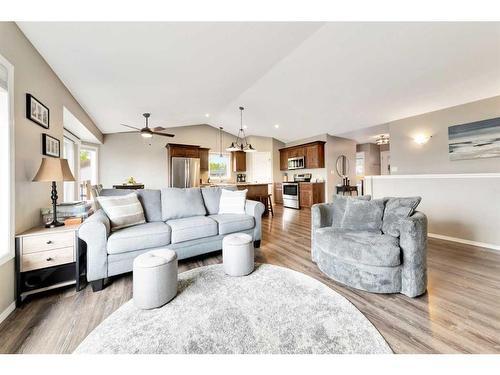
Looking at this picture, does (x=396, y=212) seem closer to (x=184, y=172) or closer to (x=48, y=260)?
(x=48, y=260)

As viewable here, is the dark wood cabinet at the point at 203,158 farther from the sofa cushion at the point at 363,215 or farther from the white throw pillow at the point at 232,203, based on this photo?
the sofa cushion at the point at 363,215

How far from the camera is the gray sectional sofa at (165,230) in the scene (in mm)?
1906

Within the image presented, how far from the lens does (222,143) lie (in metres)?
7.53

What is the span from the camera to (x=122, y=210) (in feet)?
7.72

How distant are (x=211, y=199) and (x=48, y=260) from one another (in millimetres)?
1922

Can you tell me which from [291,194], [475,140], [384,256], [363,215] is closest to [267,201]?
[291,194]

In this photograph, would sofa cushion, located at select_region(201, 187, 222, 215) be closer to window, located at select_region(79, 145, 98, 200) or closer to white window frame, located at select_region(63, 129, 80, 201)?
white window frame, located at select_region(63, 129, 80, 201)

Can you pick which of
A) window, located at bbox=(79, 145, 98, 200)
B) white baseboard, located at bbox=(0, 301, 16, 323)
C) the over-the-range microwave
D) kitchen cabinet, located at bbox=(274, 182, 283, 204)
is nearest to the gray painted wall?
the over-the-range microwave

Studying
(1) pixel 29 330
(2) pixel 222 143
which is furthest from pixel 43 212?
(2) pixel 222 143

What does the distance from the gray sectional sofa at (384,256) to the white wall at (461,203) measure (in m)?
2.15
